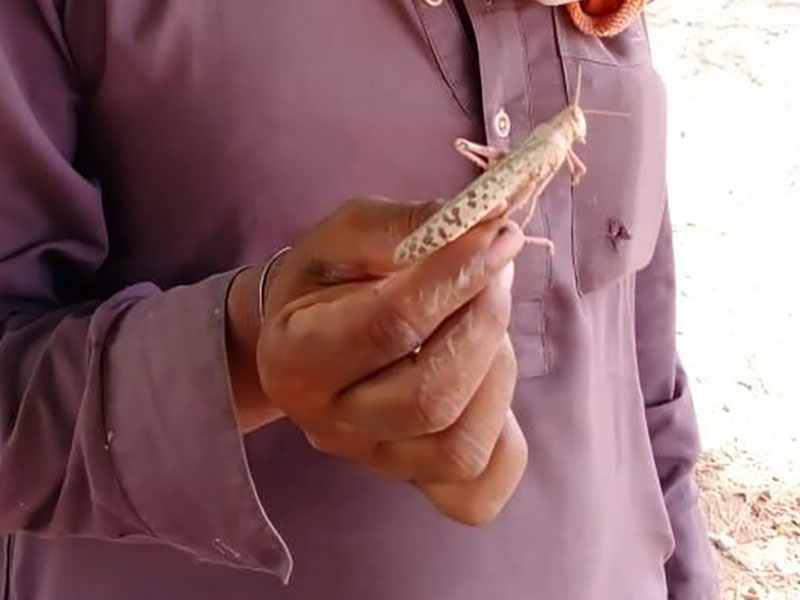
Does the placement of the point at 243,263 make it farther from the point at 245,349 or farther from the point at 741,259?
the point at 741,259

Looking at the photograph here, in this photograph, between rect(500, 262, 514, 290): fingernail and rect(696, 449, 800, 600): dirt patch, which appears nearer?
rect(500, 262, 514, 290): fingernail

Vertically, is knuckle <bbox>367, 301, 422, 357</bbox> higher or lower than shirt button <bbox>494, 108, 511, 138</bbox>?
higher

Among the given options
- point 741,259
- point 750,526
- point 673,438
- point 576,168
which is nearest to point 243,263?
point 576,168

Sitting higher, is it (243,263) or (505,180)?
(505,180)

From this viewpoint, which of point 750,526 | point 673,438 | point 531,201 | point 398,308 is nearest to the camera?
point 398,308

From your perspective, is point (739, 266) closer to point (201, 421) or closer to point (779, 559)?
point (779, 559)

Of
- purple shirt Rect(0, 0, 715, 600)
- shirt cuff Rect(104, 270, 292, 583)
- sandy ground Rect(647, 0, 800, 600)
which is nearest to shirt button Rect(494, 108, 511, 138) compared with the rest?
Answer: purple shirt Rect(0, 0, 715, 600)

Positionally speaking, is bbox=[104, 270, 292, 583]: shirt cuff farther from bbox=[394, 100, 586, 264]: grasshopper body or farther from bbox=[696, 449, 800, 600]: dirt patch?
bbox=[696, 449, 800, 600]: dirt patch
